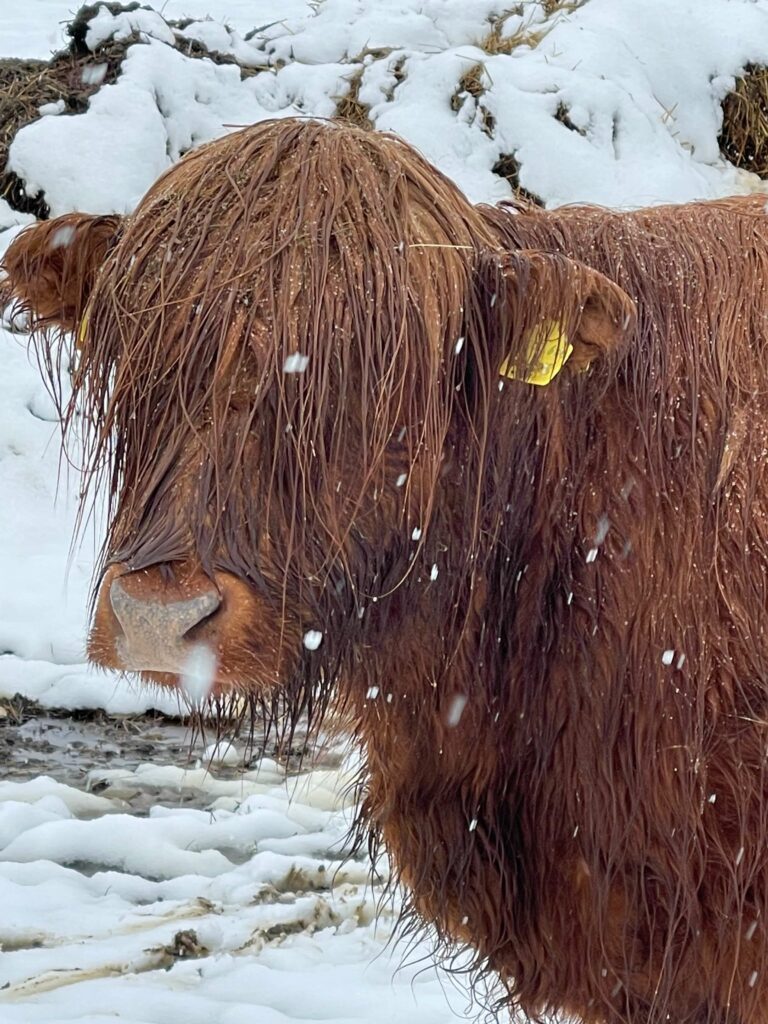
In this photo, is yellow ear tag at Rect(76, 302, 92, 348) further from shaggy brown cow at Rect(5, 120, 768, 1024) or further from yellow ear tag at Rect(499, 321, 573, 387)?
yellow ear tag at Rect(499, 321, 573, 387)

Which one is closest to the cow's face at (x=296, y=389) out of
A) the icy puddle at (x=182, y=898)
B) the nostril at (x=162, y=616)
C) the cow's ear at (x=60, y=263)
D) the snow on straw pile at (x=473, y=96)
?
the nostril at (x=162, y=616)

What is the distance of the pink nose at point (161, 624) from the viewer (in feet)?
5.86

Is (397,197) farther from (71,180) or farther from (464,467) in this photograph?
(71,180)

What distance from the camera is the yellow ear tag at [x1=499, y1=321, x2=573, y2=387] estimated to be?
1938mm

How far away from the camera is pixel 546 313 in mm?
1926

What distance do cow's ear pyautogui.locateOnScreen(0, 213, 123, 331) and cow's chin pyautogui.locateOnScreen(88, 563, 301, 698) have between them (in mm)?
635

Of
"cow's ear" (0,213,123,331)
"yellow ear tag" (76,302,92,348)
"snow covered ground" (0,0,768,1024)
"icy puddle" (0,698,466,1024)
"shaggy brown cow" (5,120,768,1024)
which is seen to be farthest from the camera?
"snow covered ground" (0,0,768,1024)

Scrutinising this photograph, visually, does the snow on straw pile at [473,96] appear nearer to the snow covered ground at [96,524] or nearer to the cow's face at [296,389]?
the snow covered ground at [96,524]

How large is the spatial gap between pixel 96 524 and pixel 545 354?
148 inches

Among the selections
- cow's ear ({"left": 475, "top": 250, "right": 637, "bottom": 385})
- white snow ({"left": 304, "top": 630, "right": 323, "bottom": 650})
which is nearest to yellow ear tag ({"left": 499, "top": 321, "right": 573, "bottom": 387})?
cow's ear ({"left": 475, "top": 250, "right": 637, "bottom": 385})

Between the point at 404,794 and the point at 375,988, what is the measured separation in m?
1.04

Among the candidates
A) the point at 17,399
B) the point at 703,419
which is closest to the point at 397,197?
the point at 703,419

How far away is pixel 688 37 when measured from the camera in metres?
7.05

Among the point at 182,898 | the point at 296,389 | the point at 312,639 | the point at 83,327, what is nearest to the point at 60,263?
the point at 83,327
